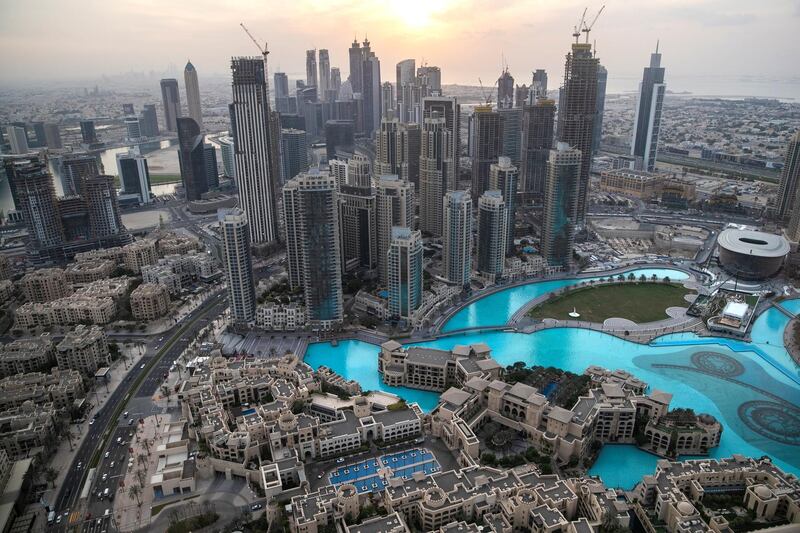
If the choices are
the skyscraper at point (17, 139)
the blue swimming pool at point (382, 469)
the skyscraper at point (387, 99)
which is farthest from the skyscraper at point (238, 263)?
the skyscraper at point (387, 99)

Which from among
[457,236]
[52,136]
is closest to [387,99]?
[52,136]

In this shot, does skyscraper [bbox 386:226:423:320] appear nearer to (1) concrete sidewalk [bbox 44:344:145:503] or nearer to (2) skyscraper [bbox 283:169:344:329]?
(2) skyscraper [bbox 283:169:344:329]

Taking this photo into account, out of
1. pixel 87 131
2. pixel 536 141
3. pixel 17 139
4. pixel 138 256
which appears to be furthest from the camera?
pixel 87 131

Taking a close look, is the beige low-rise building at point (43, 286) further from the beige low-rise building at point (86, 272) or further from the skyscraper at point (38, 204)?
the skyscraper at point (38, 204)

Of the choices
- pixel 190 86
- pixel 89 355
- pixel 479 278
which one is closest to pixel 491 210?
pixel 479 278

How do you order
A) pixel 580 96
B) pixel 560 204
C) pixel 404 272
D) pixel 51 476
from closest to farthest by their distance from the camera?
pixel 51 476 → pixel 404 272 → pixel 560 204 → pixel 580 96

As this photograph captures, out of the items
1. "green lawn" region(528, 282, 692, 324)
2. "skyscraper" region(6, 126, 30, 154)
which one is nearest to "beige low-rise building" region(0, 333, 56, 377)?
"skyscraper" region(6, 126, 30, 154)

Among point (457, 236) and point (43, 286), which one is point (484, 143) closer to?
point (457, 236)
